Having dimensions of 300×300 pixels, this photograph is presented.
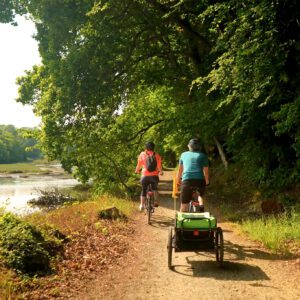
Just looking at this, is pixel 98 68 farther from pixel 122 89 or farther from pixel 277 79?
pixel 277 79

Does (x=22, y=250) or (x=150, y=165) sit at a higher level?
(x=150, y=165)

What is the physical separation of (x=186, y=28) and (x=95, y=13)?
4.38 meters

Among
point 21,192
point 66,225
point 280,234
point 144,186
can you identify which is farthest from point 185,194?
point 21,192

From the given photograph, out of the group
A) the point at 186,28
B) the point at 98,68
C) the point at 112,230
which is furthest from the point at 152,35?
the point at 112,230

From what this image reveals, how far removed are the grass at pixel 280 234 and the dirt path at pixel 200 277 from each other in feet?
0.75

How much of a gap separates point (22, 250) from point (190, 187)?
338 centimetres

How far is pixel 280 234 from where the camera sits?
8.28 meters

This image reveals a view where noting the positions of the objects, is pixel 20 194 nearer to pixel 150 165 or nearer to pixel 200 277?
pixel 150 165

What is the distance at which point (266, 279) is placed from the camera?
6.23 m

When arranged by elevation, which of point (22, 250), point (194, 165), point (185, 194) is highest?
point (194, 165)

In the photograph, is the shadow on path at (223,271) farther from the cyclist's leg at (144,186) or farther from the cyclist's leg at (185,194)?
the cyclist's leg at (144,186)

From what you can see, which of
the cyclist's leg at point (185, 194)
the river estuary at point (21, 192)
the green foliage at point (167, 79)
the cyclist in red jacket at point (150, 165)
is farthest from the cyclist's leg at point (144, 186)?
the river estuary at point (21, 192)

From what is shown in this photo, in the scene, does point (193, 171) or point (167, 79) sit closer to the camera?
point (193, 171)

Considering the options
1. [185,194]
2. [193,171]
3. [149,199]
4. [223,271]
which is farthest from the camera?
[149,199]
